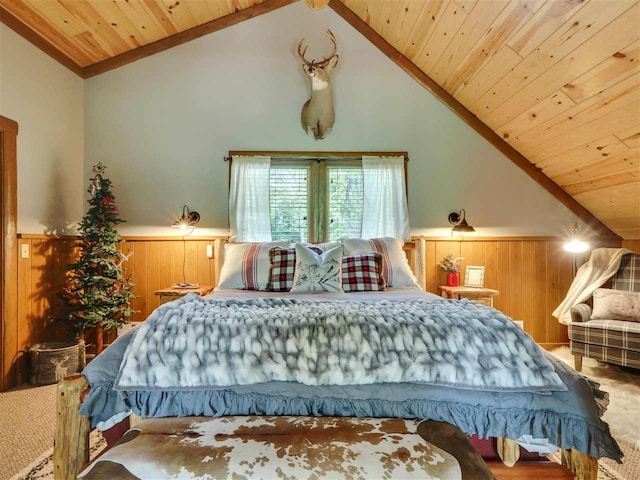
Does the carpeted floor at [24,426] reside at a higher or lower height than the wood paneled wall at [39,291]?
lower

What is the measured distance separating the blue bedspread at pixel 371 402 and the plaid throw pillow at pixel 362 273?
130 cm

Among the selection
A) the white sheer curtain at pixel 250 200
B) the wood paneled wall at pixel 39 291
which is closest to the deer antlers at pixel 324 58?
the white sheer curtain at pixel 250 200

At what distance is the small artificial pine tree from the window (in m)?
1.48

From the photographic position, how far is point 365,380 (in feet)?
4.29

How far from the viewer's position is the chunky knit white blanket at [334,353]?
1.30 metres

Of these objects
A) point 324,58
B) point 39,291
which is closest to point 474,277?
point 324,58

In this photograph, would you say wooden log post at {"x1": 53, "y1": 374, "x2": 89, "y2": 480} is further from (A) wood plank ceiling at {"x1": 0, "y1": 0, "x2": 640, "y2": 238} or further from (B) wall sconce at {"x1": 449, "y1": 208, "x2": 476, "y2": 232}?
(B) wall sconce at {"x1": 449, "y1": 208, "x2": 476, "y2": 232}

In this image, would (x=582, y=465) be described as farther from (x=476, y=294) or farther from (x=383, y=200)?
(x=383, y=200)

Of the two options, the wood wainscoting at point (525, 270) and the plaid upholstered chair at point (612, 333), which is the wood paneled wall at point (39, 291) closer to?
the wood wainscoting at point (525, 270)

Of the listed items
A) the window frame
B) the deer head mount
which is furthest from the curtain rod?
the deer head mount

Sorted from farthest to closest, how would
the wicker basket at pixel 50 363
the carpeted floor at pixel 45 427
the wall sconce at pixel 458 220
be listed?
the wall sconce at pixel 458 220, the wicker basket at pixel 50 363, the carpeted floor at pixel 45 427

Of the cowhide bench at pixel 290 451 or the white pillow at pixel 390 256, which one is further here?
the white pillow at pixel 390 256

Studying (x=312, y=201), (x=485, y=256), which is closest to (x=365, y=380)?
(x=312, y=201)

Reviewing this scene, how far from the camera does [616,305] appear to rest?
9.23 ft
